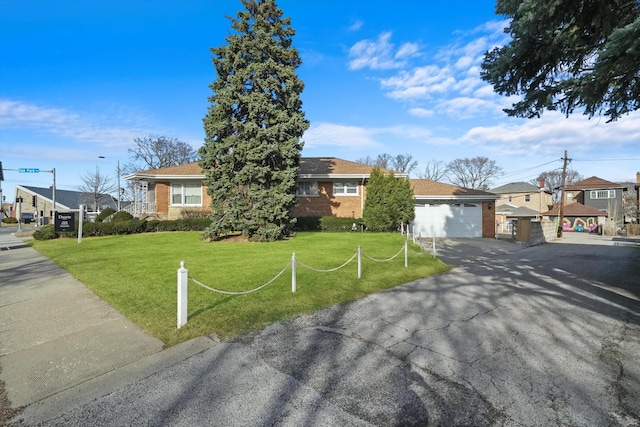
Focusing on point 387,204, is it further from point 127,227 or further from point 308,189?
point 127,227

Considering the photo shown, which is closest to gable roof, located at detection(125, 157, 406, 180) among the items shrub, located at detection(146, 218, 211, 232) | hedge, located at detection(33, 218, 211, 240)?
shrub, located at detection(146, 218, 211, 232)

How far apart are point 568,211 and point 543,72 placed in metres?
46.7

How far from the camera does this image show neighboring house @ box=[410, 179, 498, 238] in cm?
2370

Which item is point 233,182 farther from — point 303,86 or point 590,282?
point 590,282

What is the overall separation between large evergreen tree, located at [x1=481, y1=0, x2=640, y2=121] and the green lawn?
17.5 ft

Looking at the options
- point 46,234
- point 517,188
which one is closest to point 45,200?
point 46,234

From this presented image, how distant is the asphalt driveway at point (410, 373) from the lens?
300 centimetres

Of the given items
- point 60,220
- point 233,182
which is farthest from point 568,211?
point 60,220

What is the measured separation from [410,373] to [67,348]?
15.0ft

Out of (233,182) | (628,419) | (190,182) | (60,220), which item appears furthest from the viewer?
(190,182)

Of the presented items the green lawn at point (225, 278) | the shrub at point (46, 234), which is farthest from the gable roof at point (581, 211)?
the shrub at point (46, 234)

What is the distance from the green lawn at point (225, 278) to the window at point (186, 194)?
8015 millimetres

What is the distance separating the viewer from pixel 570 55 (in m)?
7.22

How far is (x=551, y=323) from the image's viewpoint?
5430 mm
